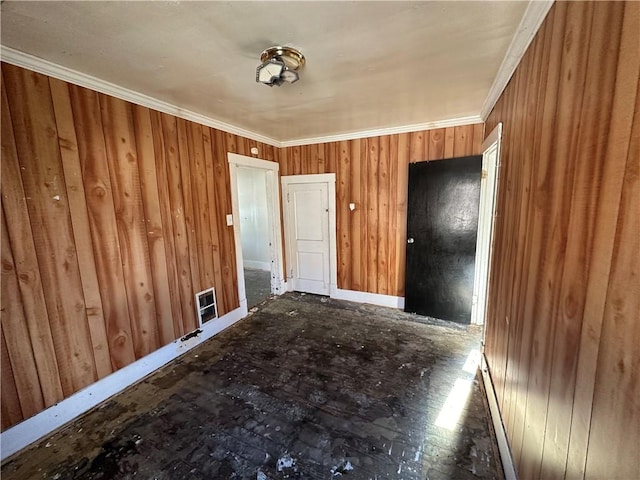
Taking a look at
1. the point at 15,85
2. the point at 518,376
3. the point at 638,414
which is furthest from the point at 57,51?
the point at 518,376

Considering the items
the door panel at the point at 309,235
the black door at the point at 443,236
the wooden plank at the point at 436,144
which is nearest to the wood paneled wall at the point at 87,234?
the door panel at the point at 309,235

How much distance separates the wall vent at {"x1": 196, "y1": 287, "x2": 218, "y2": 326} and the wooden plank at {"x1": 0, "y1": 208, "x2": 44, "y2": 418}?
48.2 inches

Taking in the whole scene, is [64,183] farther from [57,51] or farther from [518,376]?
[518,376]

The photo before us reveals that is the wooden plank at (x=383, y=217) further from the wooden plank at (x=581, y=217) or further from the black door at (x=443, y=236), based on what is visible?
the wooden plank at (x=581, y=217)

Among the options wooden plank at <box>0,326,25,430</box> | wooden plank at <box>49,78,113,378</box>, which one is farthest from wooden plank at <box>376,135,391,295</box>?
wooden plank at <box>0,326,25,430</box>

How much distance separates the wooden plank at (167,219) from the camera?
2.29 metres

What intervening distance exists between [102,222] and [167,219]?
0.51m

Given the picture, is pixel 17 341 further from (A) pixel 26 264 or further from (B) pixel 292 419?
(B) pixel 292 419

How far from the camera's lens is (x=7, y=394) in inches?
60.4

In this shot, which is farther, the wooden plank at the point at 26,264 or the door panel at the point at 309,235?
the door panel at the point at 309,235

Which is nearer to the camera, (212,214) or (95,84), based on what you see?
(95,84)

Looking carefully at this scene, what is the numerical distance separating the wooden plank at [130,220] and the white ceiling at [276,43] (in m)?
0.27

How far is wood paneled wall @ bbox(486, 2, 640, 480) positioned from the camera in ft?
2.02

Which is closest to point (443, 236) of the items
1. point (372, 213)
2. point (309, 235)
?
point (372, 213)
